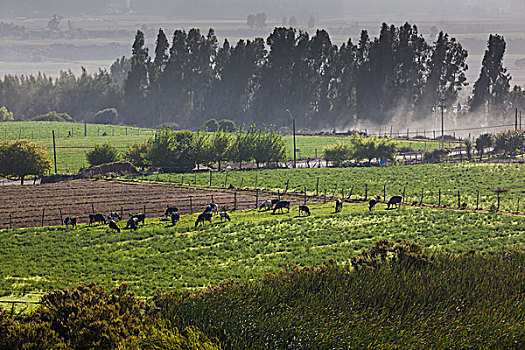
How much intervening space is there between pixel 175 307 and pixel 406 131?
158470mm

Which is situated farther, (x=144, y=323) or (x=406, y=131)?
(x=406, y=131)

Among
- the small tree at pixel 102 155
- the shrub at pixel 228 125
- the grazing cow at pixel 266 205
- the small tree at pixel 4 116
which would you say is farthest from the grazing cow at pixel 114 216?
the small tree at pixel 4 116

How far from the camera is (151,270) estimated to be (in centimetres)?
3491

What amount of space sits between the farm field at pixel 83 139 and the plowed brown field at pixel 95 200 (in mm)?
29740

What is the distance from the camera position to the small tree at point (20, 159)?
7500cm

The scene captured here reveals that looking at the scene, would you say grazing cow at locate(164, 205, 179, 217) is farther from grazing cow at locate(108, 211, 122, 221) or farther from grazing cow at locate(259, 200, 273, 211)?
grazing cow at locate(259, 200, 273, 211)

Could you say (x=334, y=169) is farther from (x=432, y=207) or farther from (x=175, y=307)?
(x=175, y=307)

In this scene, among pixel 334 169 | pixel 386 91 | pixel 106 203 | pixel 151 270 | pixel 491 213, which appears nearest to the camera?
pixel 151 270

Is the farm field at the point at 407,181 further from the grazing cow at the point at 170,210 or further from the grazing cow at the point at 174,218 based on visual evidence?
the grazing cow at the point at 174,218

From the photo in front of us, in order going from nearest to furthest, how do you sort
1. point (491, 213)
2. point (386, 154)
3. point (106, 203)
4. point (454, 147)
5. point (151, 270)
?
point (151, 270) < point (491, 213) < point (106, 203) < point (386, 154) < point (454, 147)

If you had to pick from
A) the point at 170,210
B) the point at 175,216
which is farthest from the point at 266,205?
the point at 175,216

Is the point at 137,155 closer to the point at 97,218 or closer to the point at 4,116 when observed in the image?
the point at 97,218

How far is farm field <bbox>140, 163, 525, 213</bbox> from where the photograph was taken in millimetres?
65375

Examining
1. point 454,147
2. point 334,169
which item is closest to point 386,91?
point 454,147
